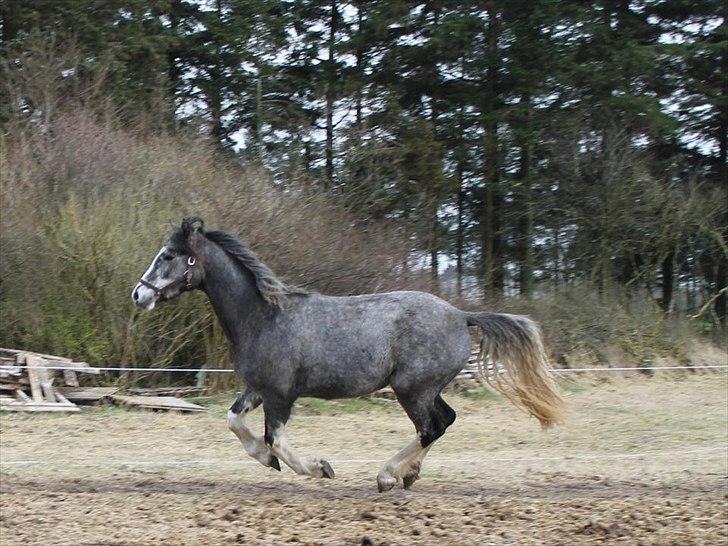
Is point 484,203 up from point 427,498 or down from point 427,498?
up

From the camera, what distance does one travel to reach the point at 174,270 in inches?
280

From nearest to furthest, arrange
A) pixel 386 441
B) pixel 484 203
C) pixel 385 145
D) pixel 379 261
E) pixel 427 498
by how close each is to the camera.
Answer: pixel 427 498, pixel 386 441, pixel 379 261, pixel 385 145, pixel 484 203

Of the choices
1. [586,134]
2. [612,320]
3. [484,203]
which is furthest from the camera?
[484,203]

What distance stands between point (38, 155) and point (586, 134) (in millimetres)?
13731

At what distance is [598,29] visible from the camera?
2402 centimetres

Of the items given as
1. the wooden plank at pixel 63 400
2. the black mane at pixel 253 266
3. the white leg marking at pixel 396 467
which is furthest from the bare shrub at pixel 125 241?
the white leg marking at pixel 396 467

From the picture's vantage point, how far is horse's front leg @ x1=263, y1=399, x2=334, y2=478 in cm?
683

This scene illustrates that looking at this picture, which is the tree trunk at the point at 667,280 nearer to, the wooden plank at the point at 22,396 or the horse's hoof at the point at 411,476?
the wooden plank at the point at 22,396

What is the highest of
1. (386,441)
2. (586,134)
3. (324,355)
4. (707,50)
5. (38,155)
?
(707,50)

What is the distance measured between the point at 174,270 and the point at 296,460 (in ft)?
5.67

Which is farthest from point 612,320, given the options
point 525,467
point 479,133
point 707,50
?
Answer: point 525,467

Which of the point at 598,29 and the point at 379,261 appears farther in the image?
the point at 598,29

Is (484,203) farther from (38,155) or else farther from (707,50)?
(38,155)

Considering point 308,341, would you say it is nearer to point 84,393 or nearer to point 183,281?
point 183,281
